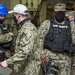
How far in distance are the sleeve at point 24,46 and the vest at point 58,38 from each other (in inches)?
58.7

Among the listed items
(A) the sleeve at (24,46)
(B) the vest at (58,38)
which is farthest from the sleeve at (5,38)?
(A) the sleeve at (24,46)

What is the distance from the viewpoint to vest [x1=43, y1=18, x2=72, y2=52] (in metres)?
6.93

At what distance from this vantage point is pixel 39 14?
18.0m

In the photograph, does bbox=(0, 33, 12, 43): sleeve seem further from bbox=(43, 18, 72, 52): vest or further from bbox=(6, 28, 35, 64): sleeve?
bbox=(6, 28, 35, 64): sleeve

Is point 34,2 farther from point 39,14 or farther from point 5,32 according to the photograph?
point 5,32

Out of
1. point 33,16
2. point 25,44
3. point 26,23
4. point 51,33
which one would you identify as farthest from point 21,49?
point 33,16

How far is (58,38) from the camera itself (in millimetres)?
6973

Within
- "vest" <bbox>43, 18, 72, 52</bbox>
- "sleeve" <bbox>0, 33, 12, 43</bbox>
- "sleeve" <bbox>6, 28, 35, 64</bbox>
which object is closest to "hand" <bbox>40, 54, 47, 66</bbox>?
"vest" <bbox>43, 18, 72, 52</bbox>

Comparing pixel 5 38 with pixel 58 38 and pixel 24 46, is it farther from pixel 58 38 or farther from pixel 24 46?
pixel 24 46

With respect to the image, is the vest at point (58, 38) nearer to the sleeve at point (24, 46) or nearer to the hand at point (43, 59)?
the hand at point (43, 59)

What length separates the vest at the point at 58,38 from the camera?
6.93m

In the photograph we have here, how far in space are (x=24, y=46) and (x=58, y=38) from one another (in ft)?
5.63

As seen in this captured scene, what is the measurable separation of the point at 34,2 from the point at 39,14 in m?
0.74

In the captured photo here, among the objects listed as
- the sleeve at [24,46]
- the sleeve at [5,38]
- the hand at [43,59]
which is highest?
the sleeve at [24,46]
